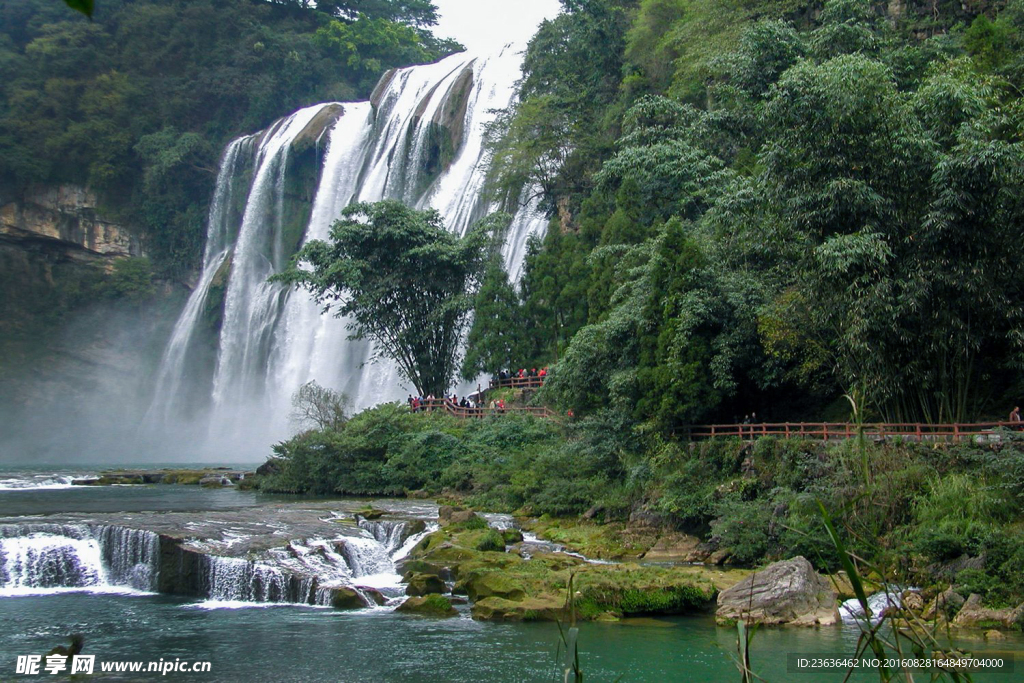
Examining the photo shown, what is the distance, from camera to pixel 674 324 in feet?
72.8

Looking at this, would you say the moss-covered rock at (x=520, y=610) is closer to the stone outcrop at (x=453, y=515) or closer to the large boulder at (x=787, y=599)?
the large boulder at (x=787, y=599)

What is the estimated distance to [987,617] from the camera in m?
13.5

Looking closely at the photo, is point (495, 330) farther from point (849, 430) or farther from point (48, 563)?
point (48, 563)

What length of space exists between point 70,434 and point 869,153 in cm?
5031

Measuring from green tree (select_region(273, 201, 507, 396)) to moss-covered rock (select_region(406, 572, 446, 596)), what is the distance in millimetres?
18908

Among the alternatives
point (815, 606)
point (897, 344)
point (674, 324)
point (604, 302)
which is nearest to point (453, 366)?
point (604, 302)

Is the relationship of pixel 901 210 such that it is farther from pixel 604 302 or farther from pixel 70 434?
pixel 70 434

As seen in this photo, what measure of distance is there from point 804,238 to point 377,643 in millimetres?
11651

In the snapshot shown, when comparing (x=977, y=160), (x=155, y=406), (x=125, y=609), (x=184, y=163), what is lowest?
(x=125, y=609)

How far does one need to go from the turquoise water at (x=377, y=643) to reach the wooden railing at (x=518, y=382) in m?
16.6

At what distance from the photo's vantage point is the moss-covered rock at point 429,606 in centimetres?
1544

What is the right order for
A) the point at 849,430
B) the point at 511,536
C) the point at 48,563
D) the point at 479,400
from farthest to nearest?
the point at 479,400 < the point at 511,536 < the point at 849,430 < the point at 48,563

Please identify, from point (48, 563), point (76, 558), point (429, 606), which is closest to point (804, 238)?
point (429, 606)

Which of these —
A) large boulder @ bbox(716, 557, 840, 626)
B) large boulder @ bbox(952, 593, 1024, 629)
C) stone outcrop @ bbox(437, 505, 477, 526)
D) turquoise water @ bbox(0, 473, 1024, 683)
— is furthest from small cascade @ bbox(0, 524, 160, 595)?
large boulder @ bbox(952, 593, 1024, 629)
